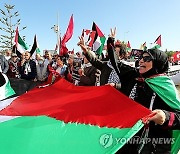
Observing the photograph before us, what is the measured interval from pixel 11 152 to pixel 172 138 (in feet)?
4.75

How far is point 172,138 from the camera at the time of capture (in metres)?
2.70

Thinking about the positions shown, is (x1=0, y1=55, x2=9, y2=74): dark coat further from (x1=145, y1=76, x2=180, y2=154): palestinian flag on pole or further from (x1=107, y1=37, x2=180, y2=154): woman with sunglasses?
(x1=145, y1=76, x2=180, y2=154): palestinian flag on pole

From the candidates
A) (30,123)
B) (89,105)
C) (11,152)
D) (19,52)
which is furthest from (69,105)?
(19,52)

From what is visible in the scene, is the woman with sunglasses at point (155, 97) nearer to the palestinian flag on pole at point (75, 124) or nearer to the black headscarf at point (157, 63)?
the black headscarf at point (157, 63)

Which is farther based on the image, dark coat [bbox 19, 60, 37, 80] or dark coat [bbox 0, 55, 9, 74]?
dark coat [bbox 0, 55, 9, 74]

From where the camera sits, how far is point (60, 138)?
256 centimetres

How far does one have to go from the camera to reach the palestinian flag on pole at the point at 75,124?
2.45m

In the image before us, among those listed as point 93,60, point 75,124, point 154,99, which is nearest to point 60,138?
point 75,124

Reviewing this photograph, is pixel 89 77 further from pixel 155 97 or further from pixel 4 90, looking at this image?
pixel 155 97

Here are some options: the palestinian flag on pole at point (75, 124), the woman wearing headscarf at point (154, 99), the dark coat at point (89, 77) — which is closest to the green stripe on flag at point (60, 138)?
the palestinian flag on pole at point (75, 124)

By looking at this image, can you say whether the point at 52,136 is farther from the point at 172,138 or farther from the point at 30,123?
the point at 172,138

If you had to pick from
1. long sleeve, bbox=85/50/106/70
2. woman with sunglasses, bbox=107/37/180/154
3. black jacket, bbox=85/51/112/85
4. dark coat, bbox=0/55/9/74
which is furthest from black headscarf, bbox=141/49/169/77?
dark coat, bbox=0/55/9/74

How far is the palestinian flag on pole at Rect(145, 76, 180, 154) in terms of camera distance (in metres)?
2.60

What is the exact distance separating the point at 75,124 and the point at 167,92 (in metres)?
0.92
